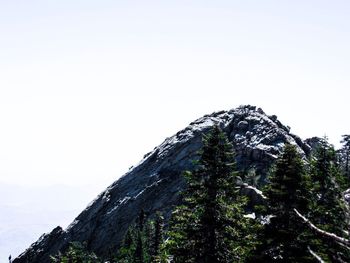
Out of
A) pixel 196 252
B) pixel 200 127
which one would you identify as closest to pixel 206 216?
pixel 196 252

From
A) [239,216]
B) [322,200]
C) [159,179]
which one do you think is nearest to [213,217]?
[239,216]

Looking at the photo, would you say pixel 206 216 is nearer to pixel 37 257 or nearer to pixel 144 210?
pixel 144 210

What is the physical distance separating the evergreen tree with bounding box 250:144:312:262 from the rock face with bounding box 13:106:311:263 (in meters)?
79.8

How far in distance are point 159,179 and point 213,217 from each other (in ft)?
327

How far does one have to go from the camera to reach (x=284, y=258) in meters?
22.0

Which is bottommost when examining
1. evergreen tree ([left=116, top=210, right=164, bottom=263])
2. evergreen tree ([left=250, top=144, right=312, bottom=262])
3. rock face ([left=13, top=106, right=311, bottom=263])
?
evergreen tree ([left=250, top=144, right=312, bottom=262])

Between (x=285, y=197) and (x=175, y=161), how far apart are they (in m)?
103

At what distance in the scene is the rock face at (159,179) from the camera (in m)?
110

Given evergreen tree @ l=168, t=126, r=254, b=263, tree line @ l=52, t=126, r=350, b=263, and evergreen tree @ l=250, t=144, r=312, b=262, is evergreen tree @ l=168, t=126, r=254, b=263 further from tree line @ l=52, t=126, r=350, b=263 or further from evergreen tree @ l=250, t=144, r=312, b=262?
evergreen tree @ l=250, t=144, r=312, b=262

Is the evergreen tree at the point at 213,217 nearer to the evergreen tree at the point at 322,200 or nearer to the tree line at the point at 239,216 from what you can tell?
the tree line at the point at 239,216

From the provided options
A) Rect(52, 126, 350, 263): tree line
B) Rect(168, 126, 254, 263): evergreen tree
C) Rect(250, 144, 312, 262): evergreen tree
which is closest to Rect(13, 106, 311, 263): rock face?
Rect(168, 126, 254, 263): evergreen tree

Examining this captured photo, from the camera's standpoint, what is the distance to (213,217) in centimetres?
2497

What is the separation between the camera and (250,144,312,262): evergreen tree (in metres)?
22.0

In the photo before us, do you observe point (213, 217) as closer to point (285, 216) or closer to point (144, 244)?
point (285, 216)
